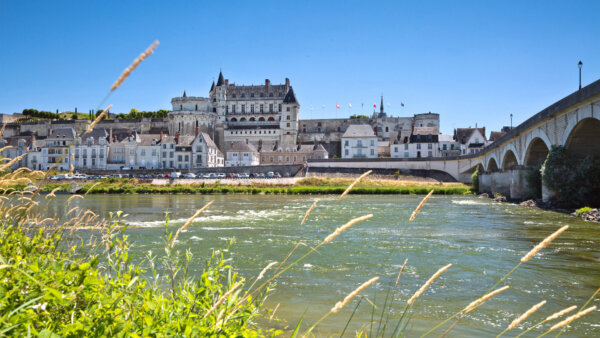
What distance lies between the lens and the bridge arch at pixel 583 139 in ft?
76.8

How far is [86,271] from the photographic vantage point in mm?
2619

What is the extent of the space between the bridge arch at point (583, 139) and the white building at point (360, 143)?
142 ft

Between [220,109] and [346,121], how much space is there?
24.9m

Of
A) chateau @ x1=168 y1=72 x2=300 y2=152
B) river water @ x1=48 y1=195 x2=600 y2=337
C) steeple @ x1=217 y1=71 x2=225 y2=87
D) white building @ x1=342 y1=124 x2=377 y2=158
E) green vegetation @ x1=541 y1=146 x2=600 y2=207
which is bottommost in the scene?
river water @ x1=48 y1=195 x2=600 y2=337

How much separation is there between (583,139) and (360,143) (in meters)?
44.6

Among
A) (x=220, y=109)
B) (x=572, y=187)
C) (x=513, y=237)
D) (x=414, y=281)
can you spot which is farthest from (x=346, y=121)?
(x=414, y=281)

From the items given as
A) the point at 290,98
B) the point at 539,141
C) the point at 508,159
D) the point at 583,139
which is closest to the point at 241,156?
the point at 290,98

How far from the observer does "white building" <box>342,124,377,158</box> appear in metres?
68.3

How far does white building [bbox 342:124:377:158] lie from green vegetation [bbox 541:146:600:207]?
43.0m

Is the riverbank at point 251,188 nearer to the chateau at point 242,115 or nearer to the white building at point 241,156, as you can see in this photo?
the white building at point 241,156

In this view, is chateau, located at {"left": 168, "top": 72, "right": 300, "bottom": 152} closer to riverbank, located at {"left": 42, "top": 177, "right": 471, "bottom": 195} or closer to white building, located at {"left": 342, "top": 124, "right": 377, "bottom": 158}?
white building, located at {"left": 342, "top": 124, "right": 377, "bottom": 158}

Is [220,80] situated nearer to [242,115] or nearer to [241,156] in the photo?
[242,115]

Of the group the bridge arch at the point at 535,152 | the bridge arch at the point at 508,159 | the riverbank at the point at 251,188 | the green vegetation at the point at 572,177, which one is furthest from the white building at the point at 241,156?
the green vegetation at the point at 572,177

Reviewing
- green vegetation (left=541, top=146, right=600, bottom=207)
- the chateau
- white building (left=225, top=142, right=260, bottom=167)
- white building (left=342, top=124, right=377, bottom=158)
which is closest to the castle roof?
the chateau
